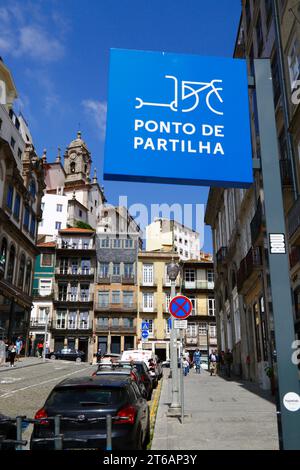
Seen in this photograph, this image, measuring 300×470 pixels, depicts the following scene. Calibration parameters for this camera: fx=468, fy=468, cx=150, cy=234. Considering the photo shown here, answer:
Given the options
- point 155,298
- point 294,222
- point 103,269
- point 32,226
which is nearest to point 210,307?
point 155,298

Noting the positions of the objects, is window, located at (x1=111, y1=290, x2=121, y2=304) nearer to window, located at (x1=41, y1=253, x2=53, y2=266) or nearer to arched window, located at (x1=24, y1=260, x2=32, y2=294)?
window, located at (x1=41, y1=253, x2=53, y2=266)

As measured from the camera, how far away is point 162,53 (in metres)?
6.21

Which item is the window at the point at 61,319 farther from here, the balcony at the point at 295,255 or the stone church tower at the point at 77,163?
the stone church tower at the point at 77,163

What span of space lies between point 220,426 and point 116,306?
52.5 meters

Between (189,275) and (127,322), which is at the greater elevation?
(189,275)

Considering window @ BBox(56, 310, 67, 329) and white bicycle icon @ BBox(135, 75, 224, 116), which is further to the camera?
window @ BBox(56, 310, 67, 329)

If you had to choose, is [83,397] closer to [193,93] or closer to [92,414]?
[92,414]

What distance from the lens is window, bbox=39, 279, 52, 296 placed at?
6244 centimetres

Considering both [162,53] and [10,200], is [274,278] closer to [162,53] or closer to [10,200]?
[162,53]

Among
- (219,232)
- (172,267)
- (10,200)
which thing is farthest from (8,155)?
(172,267)

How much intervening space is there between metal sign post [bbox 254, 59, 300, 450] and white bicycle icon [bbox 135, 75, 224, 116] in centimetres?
52

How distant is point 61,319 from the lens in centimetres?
6172

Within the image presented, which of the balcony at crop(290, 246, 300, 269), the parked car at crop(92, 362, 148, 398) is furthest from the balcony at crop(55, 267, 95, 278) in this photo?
the balcony at crop(290, 246, 300, 269)

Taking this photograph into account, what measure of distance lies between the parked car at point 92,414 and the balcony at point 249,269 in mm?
15057
